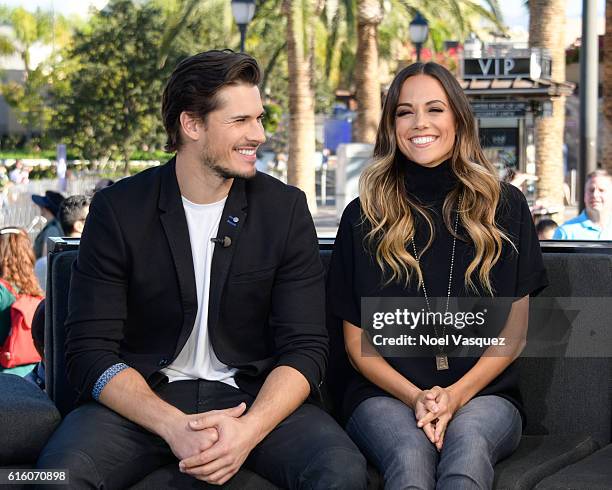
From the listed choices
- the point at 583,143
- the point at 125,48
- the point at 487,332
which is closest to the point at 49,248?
the point at 487,332

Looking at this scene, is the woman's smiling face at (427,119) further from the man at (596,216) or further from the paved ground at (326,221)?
the paved ground at (326,221)

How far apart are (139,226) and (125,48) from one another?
3749cm

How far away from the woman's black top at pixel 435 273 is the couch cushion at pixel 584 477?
0.33m

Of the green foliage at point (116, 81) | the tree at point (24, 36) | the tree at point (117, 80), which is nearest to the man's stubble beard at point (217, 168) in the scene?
the green foliage at point (116, 81)

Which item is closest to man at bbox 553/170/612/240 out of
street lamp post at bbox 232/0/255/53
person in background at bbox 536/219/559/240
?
person in background at bbox 536/219/559/240

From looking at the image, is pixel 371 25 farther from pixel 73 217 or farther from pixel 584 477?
pixel 584 477

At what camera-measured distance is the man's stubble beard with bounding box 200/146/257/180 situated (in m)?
3.80

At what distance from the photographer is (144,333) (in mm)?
3793

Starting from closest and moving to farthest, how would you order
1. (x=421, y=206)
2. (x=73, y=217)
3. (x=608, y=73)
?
(x=421, y=206) → (x=73, y=217) → (x=608, y=73)

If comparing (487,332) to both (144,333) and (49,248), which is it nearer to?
(144,333)

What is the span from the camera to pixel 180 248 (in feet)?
12.3

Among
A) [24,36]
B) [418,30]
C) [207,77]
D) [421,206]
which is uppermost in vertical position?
[24,36]

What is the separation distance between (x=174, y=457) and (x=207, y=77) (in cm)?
129

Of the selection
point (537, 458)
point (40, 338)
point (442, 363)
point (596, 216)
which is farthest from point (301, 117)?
point (537, 458)
